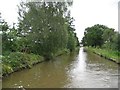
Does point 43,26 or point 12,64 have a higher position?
point 43,26

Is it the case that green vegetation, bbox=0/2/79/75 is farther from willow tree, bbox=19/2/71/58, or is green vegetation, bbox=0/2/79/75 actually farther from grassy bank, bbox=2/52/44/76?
grassy bank, bbox=2/52/44/76

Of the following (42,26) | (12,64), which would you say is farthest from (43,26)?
(12,64)

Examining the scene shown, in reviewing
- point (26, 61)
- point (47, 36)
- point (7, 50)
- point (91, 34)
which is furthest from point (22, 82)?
point (91, 34)

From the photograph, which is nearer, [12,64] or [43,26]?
[12,64]

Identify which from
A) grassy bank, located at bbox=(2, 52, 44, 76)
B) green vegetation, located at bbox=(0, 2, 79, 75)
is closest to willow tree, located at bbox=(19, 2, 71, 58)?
green vegetation, located at bbox=(0, 2, 79, 75)

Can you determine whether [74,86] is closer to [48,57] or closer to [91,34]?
[48,57]

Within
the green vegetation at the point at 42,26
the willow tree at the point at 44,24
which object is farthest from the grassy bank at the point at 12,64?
A: the willow tree at the point at 44,24

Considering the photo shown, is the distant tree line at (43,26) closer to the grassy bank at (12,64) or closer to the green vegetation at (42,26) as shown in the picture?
the green vegetation at (42,26)

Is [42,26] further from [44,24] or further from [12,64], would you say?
[12,64]

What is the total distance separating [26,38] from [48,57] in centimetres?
444

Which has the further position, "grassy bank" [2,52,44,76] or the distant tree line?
the distant tree line

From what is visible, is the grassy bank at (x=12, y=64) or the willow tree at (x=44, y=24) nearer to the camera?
the grassy bank at (x=12, y=64)

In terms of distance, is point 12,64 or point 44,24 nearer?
point 12,64

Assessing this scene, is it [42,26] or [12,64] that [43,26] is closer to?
[42,26]
